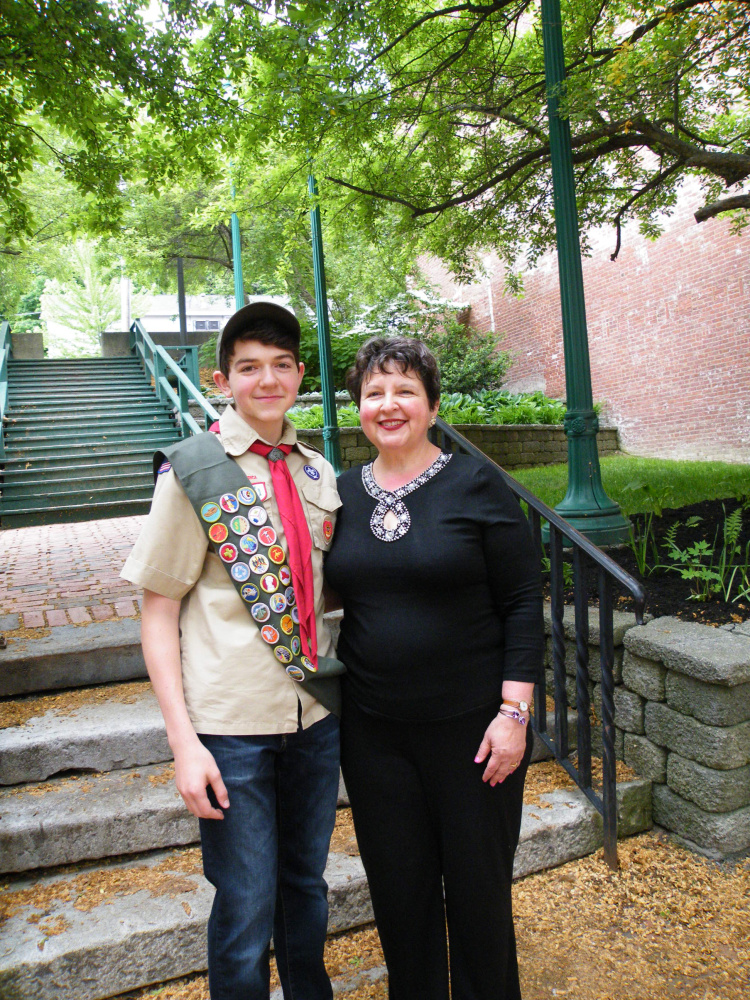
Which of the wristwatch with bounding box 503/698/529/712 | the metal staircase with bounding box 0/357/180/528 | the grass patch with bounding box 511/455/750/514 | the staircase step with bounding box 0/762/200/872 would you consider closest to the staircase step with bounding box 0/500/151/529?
the metal staircase with bounding box 0/357/180/528

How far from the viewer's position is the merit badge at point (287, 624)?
1.52 m

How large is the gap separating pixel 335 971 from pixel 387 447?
65.5 inches

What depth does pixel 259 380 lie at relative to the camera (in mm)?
1601

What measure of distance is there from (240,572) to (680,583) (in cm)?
276

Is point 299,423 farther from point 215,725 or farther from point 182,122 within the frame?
point 215,725

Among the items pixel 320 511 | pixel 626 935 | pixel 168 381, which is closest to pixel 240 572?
pixel 320 511

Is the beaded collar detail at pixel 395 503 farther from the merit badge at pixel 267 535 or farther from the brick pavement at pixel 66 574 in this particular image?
the brick pavement at pixel 66 574

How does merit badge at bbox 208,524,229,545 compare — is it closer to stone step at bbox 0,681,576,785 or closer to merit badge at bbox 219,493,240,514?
merit badge at bbox 219,493,240,514

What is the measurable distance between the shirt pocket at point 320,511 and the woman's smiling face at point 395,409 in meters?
0.18

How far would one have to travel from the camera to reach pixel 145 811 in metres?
2.38

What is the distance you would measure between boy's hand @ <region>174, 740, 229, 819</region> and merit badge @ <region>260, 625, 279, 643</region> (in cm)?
25

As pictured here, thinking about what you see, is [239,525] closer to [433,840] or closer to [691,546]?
[433,840]

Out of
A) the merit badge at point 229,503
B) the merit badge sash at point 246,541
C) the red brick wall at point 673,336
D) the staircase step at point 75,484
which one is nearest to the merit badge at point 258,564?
the merit badge sash at point 246,541

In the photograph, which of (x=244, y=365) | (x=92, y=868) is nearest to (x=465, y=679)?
(x=244, y=365)
